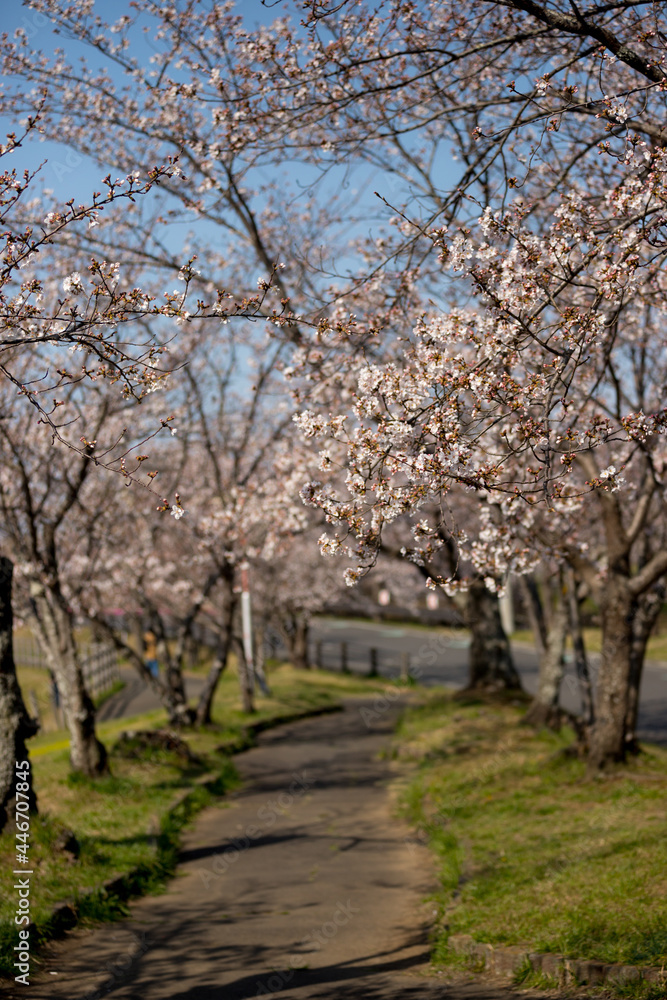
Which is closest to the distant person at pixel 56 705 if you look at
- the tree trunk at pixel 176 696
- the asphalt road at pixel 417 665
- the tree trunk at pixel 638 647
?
the asphalt road at pixel 417 665

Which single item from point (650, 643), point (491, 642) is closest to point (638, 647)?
point (491, 642)

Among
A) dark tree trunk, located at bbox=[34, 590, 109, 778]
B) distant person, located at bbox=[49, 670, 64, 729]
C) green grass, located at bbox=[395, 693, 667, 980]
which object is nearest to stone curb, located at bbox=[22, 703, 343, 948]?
dark tree trunk, located at bbox=[34, 590, 109, 778]

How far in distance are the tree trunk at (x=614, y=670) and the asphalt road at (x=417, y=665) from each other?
7.90 m

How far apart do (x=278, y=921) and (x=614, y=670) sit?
15.5ft

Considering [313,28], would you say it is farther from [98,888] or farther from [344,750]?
[344,750]

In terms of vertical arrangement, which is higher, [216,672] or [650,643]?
[216,672]

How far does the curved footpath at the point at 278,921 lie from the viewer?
5.80 m

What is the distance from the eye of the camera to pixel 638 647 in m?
12.2

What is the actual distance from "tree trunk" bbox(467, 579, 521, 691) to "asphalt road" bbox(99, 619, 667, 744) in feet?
8.99

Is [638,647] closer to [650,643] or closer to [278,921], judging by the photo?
[278,921]

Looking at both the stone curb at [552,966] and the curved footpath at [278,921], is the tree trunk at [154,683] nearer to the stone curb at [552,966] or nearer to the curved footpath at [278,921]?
the curved footpath at [278,921]

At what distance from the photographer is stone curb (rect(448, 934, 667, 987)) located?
4891mm

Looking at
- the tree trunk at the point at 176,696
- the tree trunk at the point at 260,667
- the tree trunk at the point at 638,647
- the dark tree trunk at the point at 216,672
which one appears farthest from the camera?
the tree trunk at the point at 260,667

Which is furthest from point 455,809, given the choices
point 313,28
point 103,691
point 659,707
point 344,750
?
point 103,691
